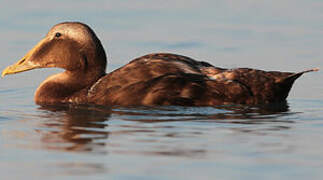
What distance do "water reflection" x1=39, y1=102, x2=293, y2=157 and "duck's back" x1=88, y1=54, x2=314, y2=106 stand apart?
0.51 ft

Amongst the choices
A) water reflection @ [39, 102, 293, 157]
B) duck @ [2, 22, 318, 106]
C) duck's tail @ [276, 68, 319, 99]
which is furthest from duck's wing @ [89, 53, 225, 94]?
duck's tail @ [276, 68, 319, 99]

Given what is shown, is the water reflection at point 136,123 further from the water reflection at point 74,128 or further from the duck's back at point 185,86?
the duck's back at point 185,86

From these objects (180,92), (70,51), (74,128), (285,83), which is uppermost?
(70,51)

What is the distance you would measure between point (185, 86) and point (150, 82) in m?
0.40

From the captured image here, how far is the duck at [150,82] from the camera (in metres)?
10.3

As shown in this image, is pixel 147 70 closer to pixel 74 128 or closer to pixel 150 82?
pixel 150 82

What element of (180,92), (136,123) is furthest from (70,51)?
(136,123)

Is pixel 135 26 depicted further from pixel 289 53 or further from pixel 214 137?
pixel 214 137

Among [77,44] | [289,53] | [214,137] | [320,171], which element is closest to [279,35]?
[289,53]

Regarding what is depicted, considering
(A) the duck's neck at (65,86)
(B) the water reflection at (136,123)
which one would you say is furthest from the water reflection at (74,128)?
(A) the duck's neck at (65,86)

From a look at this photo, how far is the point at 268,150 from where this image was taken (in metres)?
7.64

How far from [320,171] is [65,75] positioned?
4.97 meters

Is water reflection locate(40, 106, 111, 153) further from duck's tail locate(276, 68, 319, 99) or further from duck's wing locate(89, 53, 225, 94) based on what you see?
duck's tail locate(276, 68, 319, 99)

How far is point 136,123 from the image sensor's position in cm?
907
